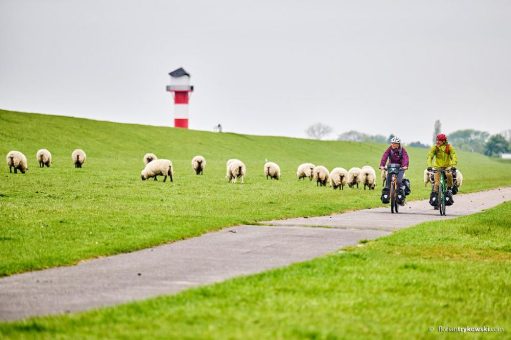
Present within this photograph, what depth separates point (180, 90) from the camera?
12244 centimetres

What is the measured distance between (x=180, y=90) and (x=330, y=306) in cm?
11522

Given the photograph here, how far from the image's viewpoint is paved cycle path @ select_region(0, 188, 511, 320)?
9.50m

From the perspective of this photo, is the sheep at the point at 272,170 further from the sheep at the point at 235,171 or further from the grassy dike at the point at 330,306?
the grassy dike at the point at 330,306

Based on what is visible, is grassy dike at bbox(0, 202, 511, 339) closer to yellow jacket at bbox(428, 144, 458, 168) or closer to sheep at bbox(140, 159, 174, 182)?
yellow jacket at bbox(428, 144, 458, 168)

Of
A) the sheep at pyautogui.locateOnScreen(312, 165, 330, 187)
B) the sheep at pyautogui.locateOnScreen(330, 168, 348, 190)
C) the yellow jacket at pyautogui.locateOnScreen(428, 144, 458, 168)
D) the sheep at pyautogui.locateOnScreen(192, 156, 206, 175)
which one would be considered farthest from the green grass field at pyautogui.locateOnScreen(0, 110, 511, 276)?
the sheep at pyautogui.locateOnScreen(192, 156, 206, 175)

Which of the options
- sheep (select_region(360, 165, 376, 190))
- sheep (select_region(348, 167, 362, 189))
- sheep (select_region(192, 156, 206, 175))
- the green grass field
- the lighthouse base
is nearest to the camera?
the green grass field

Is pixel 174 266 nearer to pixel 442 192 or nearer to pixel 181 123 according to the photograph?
pixel 442 192

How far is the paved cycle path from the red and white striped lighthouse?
339ft

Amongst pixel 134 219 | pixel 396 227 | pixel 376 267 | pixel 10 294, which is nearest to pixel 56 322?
pixel 10 294

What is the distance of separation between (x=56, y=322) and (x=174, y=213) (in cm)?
1315

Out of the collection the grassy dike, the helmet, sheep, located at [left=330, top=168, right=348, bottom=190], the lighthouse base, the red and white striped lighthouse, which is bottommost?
the grassy dike

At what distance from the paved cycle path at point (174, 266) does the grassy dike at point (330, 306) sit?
0.73m

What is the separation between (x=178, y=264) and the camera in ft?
40.8

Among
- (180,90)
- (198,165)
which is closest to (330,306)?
(198,165)
